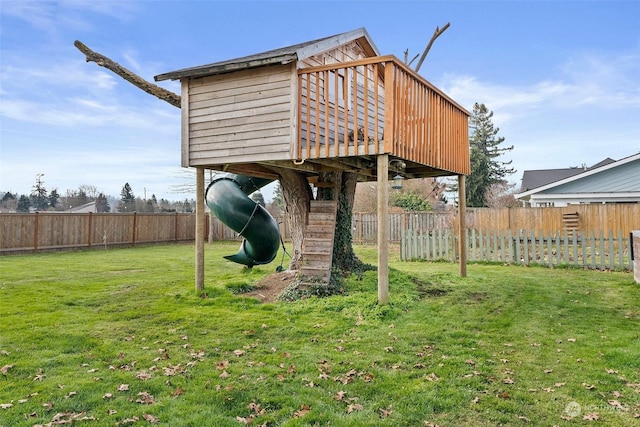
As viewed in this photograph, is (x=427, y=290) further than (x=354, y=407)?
Yes

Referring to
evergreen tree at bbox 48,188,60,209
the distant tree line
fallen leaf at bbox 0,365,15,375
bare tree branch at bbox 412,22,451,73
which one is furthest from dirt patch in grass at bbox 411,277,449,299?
evergreen tree at bbox 48,188,60,209

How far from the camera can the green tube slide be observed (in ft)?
28.6

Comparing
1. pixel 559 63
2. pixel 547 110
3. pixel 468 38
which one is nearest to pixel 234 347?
pixel 468 38

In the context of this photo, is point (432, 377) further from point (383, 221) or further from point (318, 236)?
point (318, 236)

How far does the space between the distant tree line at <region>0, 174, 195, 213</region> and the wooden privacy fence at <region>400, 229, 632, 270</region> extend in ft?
98.7

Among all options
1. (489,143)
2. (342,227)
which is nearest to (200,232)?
(342,227)

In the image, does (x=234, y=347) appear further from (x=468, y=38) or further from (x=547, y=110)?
(x=547, y=110)

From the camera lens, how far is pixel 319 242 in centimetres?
751

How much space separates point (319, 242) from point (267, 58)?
3.22 m

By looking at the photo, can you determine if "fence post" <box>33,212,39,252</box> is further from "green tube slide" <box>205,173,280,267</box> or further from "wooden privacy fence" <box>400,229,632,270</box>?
"wooden privacy fence" <box>400,229,632,270</box>

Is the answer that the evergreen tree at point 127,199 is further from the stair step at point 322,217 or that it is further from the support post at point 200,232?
the stair step at point 322,217

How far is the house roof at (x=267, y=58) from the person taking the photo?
20.7 ft

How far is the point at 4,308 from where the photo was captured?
6246 mm

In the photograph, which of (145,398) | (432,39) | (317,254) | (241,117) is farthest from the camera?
(432,39)
